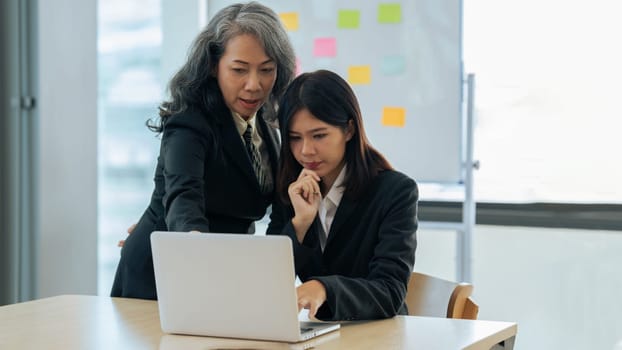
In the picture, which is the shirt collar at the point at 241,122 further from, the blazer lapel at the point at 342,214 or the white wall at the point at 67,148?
the white wall at the point at 67,148

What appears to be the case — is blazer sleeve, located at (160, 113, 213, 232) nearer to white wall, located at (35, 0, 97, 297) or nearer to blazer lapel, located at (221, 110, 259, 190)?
blazer lapel, located at (221, 110, 259, 190)

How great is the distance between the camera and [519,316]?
10.9ft

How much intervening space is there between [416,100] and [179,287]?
72.7 inches

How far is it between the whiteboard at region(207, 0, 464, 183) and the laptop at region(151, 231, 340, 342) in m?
1.70

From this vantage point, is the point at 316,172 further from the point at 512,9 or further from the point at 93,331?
the point at 512,9

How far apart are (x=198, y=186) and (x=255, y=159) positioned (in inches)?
9.1

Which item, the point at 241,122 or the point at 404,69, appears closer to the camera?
the point at 241,122

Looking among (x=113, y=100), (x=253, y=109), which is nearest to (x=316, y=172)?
(x=253, y=109)

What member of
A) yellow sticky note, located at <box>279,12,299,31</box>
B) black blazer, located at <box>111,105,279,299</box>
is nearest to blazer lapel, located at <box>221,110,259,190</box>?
black blazer, located at <box>111,105,279,299</box>

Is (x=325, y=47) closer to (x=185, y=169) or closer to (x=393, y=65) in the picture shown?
(x=393, y=65)

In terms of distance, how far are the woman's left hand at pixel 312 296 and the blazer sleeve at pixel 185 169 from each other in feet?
0.88

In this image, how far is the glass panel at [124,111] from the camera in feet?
12.1

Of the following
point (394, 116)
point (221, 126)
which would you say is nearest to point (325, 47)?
point (394, 116)

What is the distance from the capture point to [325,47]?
336 cm
